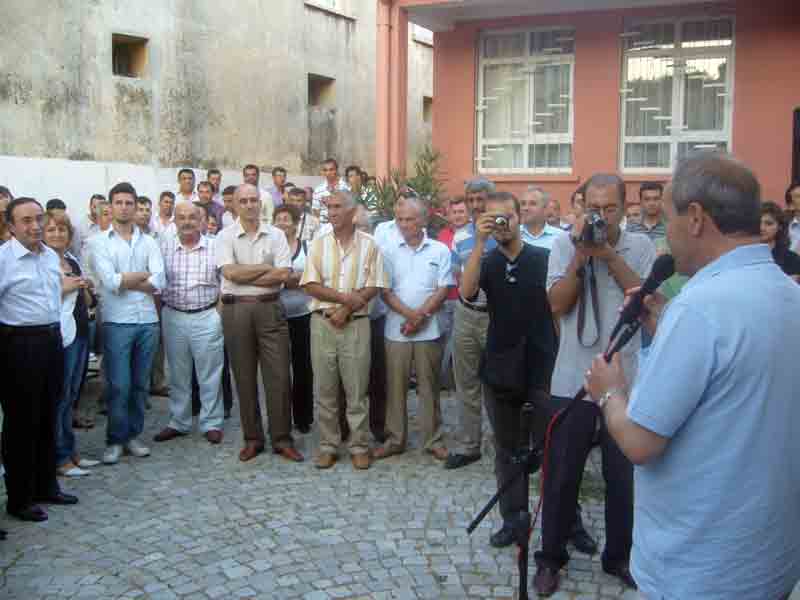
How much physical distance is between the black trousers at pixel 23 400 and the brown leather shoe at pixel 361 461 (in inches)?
87.2

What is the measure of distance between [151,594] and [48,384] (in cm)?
181

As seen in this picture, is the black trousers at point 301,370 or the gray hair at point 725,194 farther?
the black trousers at point 301,370

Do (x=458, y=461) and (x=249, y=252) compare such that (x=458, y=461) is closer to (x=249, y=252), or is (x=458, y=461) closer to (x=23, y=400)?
(x=249, y=252)

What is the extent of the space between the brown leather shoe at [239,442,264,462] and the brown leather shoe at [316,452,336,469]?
554 millimetres

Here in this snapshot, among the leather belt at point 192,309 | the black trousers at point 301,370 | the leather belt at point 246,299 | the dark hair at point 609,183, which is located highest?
the dark hair at point 609,183

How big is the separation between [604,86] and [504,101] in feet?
4.85

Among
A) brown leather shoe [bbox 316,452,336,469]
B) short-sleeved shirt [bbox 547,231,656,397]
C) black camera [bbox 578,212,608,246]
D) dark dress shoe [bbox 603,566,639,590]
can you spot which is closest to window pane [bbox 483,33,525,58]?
brown leather shoe [bbox 316,452,336,469]

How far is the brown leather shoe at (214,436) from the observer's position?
280 inches

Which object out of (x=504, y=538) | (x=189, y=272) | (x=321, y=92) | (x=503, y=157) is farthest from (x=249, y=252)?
(x=321, y=92)

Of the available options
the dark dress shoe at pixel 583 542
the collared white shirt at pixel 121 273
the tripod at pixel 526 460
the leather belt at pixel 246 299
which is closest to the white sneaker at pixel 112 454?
the collared white shirt at pixel 121 273

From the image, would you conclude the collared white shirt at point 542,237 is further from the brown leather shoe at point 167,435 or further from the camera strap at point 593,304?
the brown leather shoe at point 167,435

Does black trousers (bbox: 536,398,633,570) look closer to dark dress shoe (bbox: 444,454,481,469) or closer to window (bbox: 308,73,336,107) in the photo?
dark dress shoe (bbox: 444,454,481,469)

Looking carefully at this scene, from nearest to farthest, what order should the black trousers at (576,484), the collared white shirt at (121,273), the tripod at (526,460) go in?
the tripod at (526,460)
the black trousers at (576,484)
the collared white shirt at (121,273)

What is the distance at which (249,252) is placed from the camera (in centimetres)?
679
